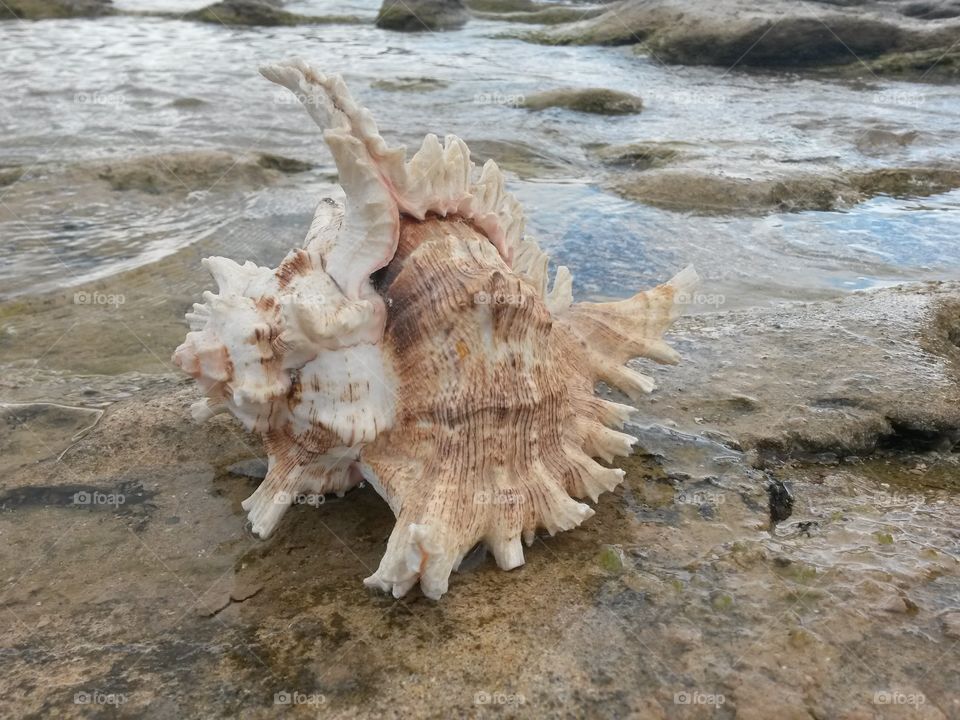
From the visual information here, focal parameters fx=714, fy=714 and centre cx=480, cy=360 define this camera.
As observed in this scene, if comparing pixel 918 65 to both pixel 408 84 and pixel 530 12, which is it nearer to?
pixel 408 84

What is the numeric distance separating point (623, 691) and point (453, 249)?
4.32ft

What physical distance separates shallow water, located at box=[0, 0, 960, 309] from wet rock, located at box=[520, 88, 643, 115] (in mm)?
287

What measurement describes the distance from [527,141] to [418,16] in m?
15.6

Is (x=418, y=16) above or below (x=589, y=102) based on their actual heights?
above

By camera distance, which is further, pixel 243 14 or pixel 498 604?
pixel 243 14

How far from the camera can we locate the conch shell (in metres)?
2.03

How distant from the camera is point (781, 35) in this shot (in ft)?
46.5

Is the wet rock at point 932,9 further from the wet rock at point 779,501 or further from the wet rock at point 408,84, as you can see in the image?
the wet rock at point 779,501

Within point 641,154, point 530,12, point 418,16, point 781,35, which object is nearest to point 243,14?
point 418,16

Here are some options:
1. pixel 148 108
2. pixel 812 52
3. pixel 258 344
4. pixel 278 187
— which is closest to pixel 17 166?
pixel 278 187

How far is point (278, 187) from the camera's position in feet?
19.7

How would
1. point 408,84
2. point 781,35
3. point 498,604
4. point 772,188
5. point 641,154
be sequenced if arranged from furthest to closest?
point 781,35
point 408,84
point 641,154
point 772,188
point 498,604

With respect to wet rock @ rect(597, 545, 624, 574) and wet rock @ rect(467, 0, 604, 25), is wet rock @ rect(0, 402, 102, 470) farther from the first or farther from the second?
wet rock @ rect(467, 0, 604, 25)

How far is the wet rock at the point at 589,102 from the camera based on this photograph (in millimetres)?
9695
